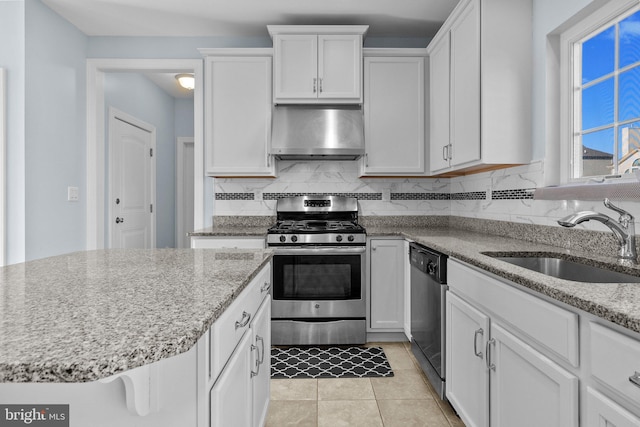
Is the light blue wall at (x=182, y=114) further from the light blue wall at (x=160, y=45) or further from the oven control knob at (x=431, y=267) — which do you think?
the oven control knob at (x=431, y=267)

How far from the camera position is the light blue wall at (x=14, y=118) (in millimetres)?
A: 2643

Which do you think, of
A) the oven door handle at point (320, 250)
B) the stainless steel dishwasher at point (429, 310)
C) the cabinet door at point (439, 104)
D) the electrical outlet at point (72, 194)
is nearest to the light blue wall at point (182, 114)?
the electrical outlet at point (72, 194)

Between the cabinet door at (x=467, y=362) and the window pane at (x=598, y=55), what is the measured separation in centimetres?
134

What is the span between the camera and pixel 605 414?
862 mm

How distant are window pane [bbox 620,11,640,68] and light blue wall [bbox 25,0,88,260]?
12.0ft

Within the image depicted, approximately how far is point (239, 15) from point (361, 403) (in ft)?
9.82

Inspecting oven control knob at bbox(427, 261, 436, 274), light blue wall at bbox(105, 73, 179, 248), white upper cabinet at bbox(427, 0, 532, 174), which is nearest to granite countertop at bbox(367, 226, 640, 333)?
oven control knob at bbox(427, 261, 436, 274)

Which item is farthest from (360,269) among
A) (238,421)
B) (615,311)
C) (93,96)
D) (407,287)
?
(93,96)

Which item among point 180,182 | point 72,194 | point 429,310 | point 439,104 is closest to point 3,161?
point 72,194

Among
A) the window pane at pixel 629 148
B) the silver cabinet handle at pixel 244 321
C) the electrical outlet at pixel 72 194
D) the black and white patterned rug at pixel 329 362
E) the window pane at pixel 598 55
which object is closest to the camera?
the silver cabinet handle at pixel 244 321

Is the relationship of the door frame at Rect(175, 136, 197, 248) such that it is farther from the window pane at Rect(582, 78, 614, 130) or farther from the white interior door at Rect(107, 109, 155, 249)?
the window pane at Rect(582, 78, 614, 130)

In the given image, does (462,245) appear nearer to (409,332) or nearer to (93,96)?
(409,332)

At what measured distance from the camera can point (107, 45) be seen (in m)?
3.40

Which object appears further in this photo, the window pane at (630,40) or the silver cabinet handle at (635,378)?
the window pane at (630,40)
